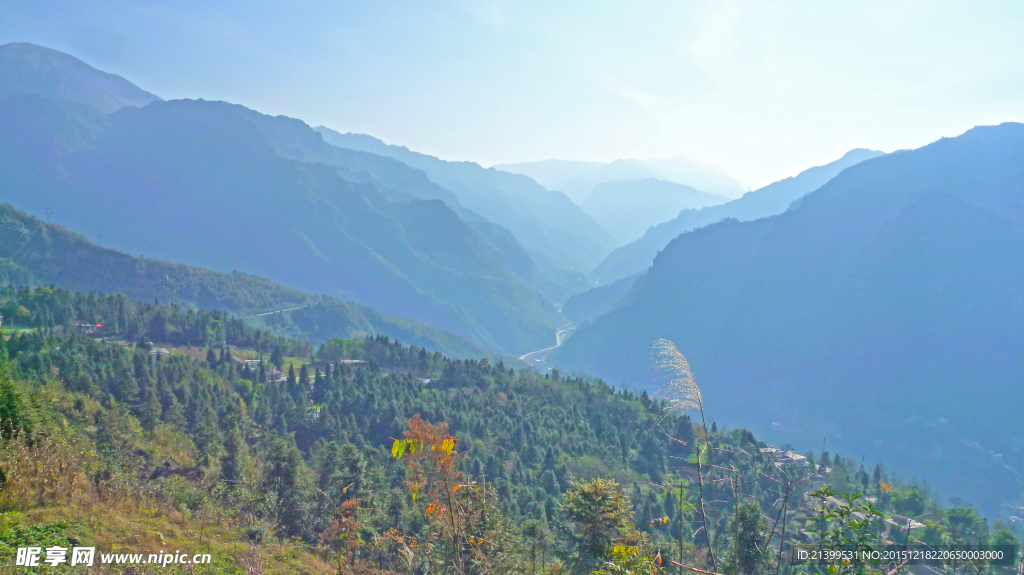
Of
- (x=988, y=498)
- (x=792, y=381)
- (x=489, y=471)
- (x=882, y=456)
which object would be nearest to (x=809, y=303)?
(x=792, y=381)

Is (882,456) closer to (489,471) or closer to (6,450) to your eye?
(489,471)

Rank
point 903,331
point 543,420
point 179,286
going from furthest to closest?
point 903,331 < point 179,286 < point 543,420

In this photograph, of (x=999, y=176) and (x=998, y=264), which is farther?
(x=999, y=176)

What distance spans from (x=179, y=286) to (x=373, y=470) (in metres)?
134

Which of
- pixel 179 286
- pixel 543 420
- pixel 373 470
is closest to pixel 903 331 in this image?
pixel 543 420

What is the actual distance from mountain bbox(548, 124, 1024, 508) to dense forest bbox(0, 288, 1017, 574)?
83418mm

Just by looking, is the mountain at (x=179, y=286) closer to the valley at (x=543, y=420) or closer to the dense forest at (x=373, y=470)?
the valley at (x=543, y=420)

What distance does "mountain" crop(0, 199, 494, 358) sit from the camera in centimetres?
12125

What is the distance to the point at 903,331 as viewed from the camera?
157250 mm

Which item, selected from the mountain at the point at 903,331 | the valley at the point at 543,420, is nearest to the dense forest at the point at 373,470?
the valley at the point at 543,420

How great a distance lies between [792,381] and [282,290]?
168826 mm

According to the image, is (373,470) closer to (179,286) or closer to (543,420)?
(543,420)

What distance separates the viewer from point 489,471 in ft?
172

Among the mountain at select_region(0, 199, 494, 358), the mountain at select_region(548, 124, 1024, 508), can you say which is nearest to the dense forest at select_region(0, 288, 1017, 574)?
the mountain at select_region(0, 199, 494, 358)
